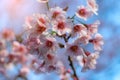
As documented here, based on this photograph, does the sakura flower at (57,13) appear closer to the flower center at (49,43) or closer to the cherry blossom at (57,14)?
the cherry blossom at (57,14)

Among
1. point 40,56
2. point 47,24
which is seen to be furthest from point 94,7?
point 40,56

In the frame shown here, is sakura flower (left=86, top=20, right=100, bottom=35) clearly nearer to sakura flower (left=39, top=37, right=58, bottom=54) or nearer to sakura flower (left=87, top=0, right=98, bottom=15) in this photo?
sakura flower (left=87, top=0, right=98, bottom=15)

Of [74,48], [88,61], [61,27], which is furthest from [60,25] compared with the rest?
[88,61]

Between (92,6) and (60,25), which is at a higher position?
(92,6)

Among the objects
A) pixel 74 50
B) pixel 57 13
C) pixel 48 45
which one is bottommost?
pixel 74 50

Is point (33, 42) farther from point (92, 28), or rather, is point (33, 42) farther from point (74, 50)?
point (92, 28)

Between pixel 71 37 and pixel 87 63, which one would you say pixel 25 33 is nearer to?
pixel 71 37

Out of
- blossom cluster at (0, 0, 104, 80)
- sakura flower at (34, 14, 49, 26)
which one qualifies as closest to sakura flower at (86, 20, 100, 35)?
blossom cluster at (0, 0, 104, 80)
